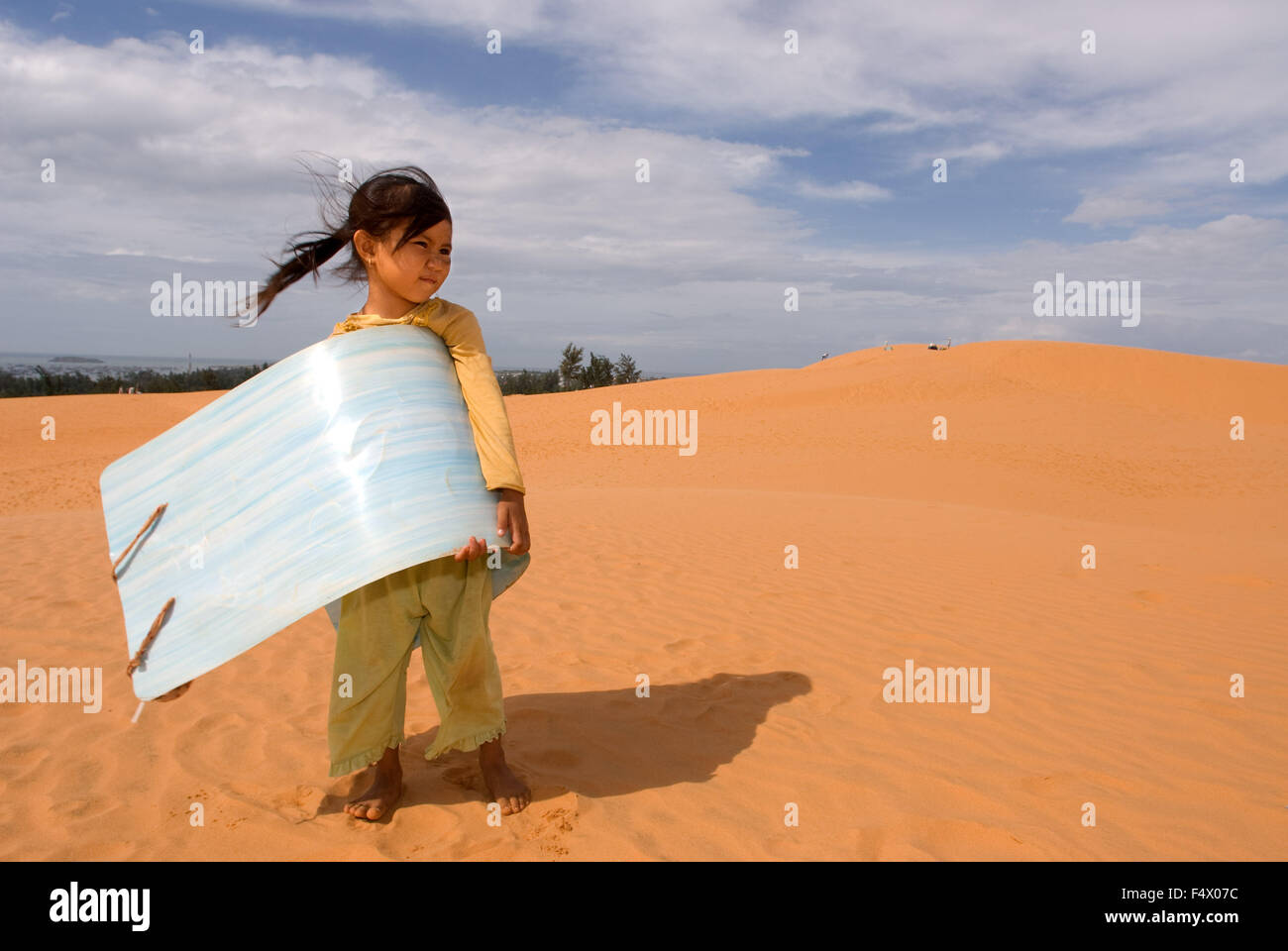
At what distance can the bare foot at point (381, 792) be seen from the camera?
2.88 meters

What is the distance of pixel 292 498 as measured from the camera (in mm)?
2514

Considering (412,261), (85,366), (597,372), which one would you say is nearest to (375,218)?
(412,261)

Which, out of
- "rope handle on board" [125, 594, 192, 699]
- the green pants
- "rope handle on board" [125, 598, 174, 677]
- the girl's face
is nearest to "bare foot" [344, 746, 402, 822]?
the green pants

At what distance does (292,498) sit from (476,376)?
682 mm

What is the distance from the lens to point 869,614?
6.07 metres

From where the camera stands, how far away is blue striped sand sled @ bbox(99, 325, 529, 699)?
241 centimetres

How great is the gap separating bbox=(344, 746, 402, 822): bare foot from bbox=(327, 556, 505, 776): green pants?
150mm

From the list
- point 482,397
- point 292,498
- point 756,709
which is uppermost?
point 482,397

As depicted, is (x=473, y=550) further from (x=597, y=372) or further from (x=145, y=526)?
(x=597, y=372)

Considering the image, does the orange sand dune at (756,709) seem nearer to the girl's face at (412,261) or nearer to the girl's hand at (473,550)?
the girl's hand at (473,550)

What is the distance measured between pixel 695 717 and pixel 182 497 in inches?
95.2
